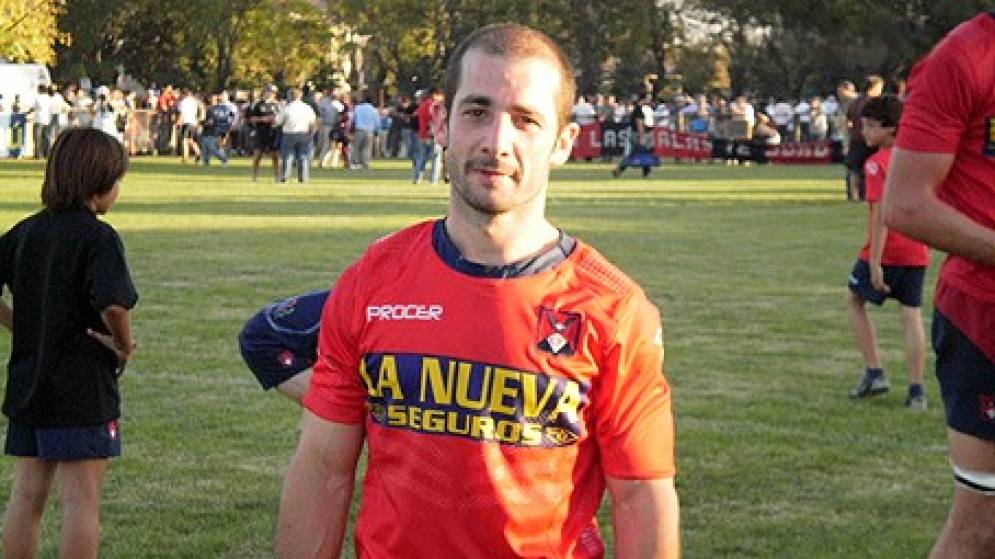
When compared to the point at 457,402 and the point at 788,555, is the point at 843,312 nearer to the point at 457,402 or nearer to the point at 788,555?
the point at 788,555

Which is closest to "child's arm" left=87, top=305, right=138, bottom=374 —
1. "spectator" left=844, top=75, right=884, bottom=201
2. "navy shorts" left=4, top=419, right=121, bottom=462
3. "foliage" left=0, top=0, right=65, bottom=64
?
"navy shorts" left=4, top=419, right=121, bottom=462

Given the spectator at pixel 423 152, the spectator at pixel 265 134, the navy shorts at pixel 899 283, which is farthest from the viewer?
the spectator at pixel 265 134

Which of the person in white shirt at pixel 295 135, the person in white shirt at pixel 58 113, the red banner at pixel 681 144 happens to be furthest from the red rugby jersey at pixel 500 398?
the red banner at pixel 681 144

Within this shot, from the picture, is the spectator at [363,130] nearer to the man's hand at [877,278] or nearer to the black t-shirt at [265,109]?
the black t-shirt at [265,109]

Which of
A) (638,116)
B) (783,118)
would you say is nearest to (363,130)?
(638,116)

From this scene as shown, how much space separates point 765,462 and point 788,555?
210 centimetres

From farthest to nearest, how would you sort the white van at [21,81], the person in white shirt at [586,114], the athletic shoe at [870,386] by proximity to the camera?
1. the person in white shirt at [586,114]
2. the white van at [21,81]
3. the athletic shoe at [870,386]

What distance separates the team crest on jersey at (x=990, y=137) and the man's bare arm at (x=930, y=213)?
0.35ft

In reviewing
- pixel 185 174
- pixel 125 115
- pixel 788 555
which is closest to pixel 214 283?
pixel 788 555

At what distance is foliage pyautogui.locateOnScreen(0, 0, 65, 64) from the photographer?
50250 millimetres

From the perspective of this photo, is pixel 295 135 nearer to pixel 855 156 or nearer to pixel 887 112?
pixel 855 156

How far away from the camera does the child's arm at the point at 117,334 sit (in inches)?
267

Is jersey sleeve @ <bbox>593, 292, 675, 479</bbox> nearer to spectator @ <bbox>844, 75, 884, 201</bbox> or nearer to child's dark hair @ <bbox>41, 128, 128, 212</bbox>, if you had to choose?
child's dark hair @ <bbox>41, 128, 128, 212</bbox>

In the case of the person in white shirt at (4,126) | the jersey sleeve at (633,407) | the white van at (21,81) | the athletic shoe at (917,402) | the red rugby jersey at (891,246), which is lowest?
the person in white shirt at (4,126)
